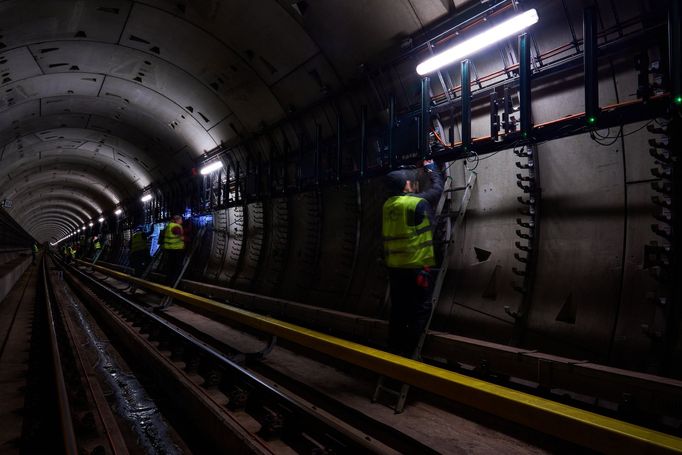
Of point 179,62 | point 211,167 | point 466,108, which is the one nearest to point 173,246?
point 211,167

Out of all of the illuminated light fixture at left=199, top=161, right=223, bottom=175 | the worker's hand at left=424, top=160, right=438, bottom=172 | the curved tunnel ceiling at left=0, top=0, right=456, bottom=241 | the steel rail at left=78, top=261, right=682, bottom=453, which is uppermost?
the curved tunnel ceiling at left=0, top=0, right=456, bottom=241

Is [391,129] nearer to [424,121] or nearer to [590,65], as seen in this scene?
[424,121]

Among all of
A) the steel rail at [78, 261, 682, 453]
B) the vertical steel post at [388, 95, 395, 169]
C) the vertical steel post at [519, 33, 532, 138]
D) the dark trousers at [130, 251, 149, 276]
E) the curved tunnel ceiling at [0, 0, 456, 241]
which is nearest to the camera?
the steel rail at [78, 261, 682, 453]

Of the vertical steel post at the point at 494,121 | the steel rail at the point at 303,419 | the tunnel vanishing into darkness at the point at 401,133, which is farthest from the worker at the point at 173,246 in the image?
the vertical steel post at the point at 494,121

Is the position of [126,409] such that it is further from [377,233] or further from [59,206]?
[59,206]

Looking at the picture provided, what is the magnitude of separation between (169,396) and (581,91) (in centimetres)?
476

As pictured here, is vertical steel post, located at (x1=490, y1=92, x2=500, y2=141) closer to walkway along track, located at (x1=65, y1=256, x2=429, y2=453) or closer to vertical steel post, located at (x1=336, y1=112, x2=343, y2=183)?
vertical steel post, located at (x1=336, y1=112, x2=343, y2=183)

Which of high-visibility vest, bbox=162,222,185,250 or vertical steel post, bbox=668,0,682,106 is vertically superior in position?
vertical steel post, bbox=668,0,682,106

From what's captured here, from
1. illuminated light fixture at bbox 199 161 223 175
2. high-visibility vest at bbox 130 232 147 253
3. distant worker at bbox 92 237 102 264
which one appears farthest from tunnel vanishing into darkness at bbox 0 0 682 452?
distant worker at bbox 92 237 102 264

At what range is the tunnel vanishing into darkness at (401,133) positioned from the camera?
3.15 metres

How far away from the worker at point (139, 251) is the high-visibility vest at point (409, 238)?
1018 cm

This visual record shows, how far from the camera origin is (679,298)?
2.86 metres

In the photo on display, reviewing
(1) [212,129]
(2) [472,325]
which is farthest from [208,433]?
(1) [212,129]

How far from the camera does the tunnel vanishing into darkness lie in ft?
10.3
